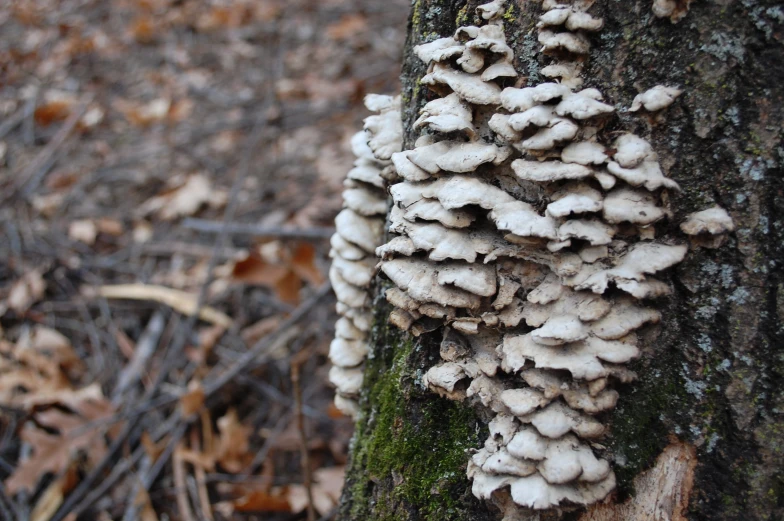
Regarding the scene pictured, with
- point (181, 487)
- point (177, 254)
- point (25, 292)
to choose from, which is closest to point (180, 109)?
point (177, 254)

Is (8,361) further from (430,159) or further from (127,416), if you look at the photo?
(430,159)

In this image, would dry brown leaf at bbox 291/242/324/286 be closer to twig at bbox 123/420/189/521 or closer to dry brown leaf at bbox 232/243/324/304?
dry brown leaf at bbox 232/243/324/304

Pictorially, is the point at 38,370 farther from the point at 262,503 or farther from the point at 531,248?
the point at 531,248

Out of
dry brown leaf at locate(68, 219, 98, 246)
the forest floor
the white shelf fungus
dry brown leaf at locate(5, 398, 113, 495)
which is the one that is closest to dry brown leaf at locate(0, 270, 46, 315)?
the forest floor

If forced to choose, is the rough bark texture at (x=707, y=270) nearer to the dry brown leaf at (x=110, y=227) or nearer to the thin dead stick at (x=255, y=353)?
the thin dead stick at (x=255, y=353)

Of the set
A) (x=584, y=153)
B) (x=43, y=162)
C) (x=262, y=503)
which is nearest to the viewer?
(x=584, y=153)

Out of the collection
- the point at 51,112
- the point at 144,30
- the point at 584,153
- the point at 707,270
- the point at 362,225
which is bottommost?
the point at 51,112

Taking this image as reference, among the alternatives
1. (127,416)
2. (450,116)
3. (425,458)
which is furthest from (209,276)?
(450,116)
